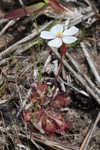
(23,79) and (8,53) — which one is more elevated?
(8,53)

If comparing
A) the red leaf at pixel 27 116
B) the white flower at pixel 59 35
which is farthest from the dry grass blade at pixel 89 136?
the white flower at pixel 59 35

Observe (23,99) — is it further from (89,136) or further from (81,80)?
(89,136)

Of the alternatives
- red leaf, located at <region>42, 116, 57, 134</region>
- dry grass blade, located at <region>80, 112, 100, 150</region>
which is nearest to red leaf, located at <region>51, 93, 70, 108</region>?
red leaf, located at <region>42, 116, 57, 134</region>

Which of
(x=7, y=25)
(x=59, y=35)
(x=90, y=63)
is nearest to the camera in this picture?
(x=59, y=35)

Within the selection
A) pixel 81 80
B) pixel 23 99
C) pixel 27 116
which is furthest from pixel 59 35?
pixel 27 116

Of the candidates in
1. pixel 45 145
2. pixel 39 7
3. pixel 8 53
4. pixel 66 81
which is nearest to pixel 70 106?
pixel 66 81

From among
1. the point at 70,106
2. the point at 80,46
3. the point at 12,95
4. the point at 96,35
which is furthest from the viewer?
the point at 96,35

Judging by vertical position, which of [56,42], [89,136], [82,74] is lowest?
[89,136]

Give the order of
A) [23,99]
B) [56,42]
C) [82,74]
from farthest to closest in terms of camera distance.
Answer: [82,74] → [23,99] → [56,42]

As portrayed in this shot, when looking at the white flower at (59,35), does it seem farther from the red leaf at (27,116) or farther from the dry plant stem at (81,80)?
the red leaf at (27,116)

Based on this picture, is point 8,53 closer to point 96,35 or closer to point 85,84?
point 85,84

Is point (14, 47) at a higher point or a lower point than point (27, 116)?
higher
